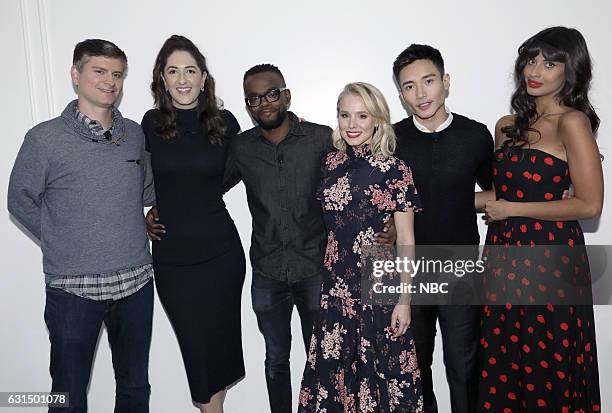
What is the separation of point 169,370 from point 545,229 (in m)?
2.41

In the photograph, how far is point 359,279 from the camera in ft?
7.30

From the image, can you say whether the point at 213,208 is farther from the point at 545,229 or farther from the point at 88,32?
the point at 545,229

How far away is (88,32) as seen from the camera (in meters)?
2.91

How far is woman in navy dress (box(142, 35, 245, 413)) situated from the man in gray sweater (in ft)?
0.49

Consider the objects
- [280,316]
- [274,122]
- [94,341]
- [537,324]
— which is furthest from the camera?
[280,316]

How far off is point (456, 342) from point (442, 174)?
0.85 m

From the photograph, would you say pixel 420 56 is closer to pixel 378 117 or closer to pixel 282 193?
pixel 378 117

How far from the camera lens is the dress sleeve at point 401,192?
2162 mm

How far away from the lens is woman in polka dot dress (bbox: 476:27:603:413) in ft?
7.04

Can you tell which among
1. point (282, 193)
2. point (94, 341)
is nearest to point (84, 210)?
point (94, 341)

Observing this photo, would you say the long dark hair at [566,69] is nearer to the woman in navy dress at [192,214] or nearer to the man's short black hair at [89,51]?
the woman in navy dress at [192,214]

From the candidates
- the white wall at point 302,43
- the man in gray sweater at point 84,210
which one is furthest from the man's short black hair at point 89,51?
the white wall at point 302,43

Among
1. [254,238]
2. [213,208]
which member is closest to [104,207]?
[213,208]

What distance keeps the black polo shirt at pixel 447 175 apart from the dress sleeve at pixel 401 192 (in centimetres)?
19
